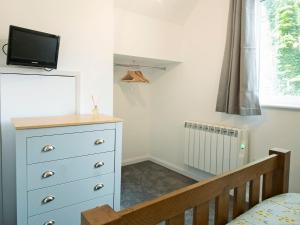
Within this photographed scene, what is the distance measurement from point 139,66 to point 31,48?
1.90 m

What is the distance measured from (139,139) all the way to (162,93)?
83cm

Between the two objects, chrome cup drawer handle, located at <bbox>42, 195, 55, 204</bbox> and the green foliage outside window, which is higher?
the green foliage outside window

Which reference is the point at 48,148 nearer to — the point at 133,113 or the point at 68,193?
the point at 68,193

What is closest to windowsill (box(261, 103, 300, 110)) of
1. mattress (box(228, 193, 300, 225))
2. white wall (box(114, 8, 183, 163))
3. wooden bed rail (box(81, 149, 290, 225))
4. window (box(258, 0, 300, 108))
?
window (box(258, 0, 300, 108))

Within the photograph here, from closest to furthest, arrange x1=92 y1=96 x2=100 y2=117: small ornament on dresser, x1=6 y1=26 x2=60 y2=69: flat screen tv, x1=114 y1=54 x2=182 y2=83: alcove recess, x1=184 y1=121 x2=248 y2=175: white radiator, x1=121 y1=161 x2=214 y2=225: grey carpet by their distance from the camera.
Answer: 1. x1=6 y1=26 x2=60 y2=69: flat screen tv
2. x1=92 y1=96 x2=100 y2=117: small ornament on dresser
3. x1=184 y1=121 x2=248 y2=175: white radiator
4. x1=121 y1=161 x2=214 y2=225: grey carpet
5. x1=114 y1=54 x2=182 y2=83: alcove recess

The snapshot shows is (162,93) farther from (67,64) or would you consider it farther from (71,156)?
(71,156)

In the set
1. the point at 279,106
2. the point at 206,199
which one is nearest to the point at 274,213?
the point at 206,199

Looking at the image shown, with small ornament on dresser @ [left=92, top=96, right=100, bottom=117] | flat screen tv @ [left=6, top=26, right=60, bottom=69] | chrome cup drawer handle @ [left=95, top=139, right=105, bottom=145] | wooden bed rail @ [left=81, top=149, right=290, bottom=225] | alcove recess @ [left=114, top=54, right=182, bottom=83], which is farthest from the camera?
alcove recess @ [left=114, top=54, right=182, bottom=83]

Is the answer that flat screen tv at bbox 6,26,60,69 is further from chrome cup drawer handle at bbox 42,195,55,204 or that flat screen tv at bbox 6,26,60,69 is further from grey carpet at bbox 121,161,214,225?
grey carpet at bbox 121,161,214,225

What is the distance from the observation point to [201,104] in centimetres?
292

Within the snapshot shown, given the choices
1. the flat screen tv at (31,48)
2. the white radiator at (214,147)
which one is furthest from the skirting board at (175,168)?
the flat screen tv at (31,48)

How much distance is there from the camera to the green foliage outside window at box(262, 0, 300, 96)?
82.8 inches

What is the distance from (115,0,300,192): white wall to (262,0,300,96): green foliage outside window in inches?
11.6

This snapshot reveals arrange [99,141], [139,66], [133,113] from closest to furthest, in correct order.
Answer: [99,141] → [139,66] → [133,113]
